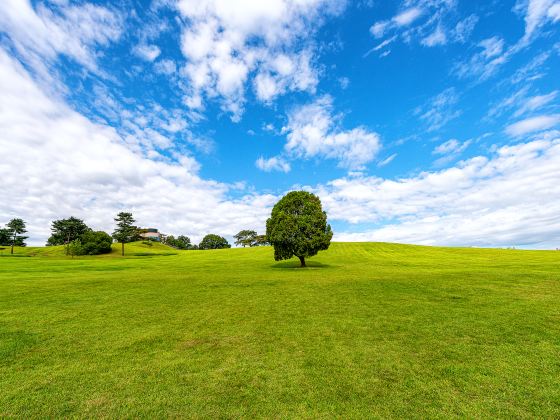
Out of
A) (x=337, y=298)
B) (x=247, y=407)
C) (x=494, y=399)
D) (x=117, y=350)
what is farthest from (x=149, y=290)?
(x=494, y=399)

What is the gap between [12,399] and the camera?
6219 mm

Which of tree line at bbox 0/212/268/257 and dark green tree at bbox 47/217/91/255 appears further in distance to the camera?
dark green tree at bbox 47/217/91/255

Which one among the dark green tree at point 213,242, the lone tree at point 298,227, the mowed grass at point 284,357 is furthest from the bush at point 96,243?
the dark green tree at point 213,242

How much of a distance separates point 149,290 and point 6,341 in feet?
31.4

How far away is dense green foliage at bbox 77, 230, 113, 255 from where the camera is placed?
87.3 m

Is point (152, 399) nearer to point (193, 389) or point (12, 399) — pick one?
point (193, 389)

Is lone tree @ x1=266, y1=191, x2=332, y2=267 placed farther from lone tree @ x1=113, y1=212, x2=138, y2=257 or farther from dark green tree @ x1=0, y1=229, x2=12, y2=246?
dark green tree @ x1=0, y1=229, x2=12, y2=246

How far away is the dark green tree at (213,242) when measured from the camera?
17962 cm

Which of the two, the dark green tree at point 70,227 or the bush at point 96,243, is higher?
the dark green tree at point 70,227

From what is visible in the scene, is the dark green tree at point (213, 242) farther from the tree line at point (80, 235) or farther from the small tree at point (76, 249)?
the small tree at point (76, 249)

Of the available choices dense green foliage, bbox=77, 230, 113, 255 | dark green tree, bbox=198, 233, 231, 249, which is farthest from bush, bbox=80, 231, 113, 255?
dark green tree, bbox=198, 233, 231, 249

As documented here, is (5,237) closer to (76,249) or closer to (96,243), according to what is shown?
(76,249)

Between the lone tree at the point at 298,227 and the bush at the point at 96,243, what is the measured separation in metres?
76.0

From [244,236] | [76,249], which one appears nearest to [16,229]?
[76,249]
